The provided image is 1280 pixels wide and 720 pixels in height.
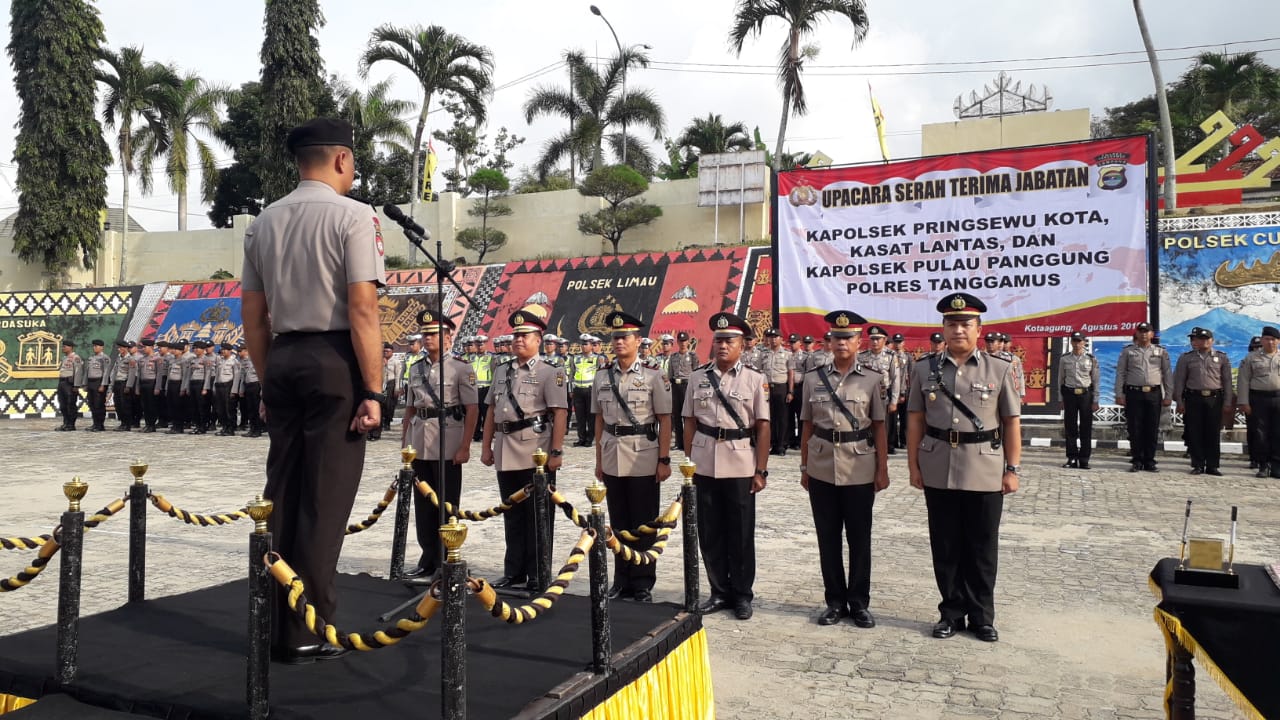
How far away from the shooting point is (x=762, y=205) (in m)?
25.8

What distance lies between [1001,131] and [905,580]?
24.3 meters

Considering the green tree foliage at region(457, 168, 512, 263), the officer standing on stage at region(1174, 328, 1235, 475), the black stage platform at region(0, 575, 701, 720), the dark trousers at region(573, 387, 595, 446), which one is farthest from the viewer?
the green tree foliage at region(457, 168, 512, 263)

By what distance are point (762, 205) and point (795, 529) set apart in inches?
766

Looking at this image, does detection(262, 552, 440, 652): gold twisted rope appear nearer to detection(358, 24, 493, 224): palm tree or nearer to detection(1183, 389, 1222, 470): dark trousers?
detection(1183, 389, 1222, 470): dark trousers

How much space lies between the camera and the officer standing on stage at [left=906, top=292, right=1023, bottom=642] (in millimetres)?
4715

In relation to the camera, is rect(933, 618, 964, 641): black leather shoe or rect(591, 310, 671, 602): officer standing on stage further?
rect(591, 310, 671, 602): officer standing on stage

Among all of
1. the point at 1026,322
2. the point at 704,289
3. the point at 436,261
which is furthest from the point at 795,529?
the point at 704,289

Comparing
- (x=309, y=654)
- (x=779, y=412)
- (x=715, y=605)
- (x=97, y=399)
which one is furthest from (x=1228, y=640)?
(x=97, y=399)

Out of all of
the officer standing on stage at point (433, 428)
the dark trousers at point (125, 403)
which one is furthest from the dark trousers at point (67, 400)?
the officer standing on stage at point (433, 428)

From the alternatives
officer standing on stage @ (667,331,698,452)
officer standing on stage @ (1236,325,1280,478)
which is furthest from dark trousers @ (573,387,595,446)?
officer standing on stage @ (1236,325,1280,478)

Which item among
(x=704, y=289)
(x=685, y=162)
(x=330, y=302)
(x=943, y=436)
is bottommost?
(x=943, y=436)

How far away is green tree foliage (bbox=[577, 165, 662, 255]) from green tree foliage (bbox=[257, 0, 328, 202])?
29.5 ft

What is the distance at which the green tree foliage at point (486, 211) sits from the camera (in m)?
27.7

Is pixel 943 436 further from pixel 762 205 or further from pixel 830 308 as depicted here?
pixel 762 205
